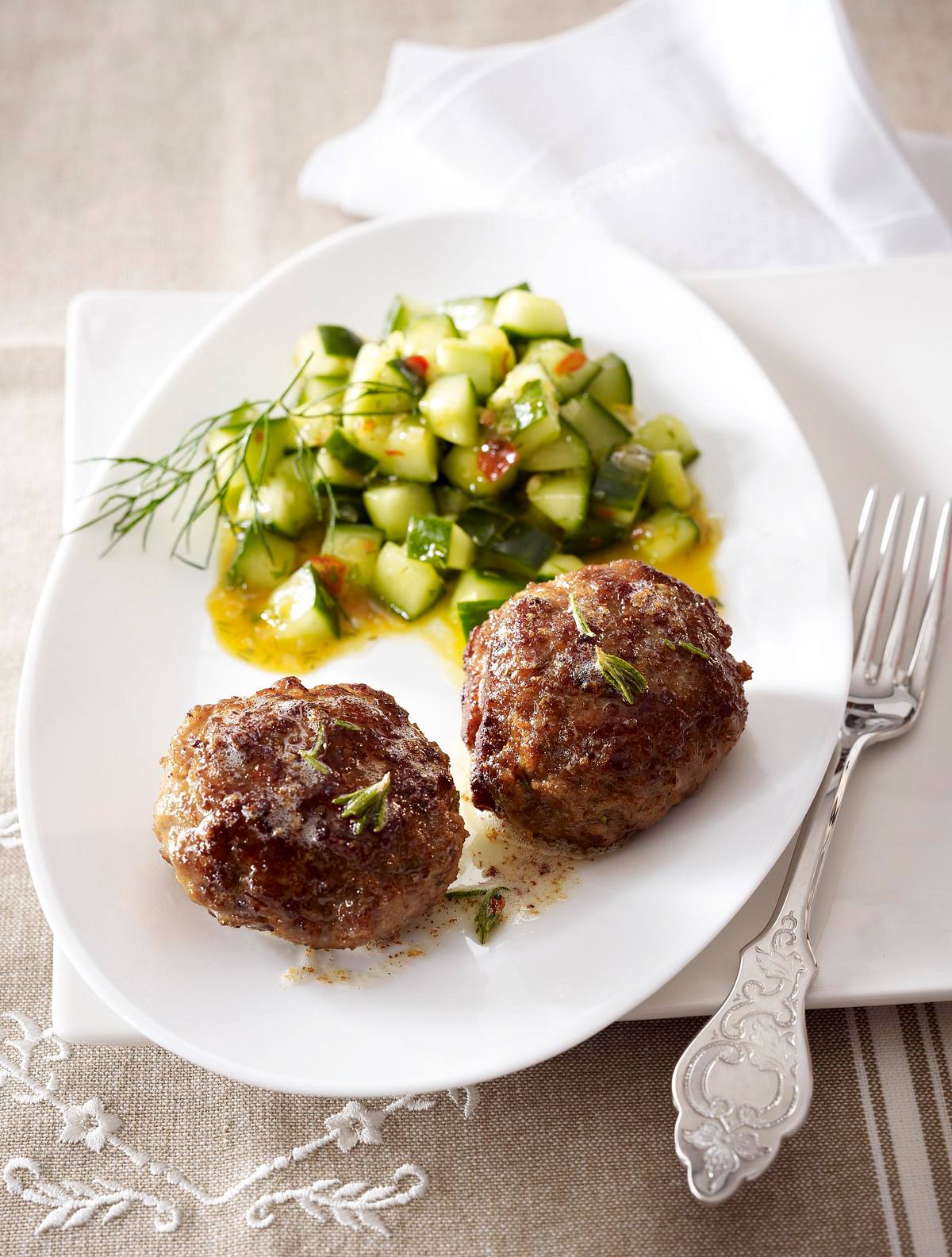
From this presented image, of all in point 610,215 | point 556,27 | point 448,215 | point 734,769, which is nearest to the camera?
point 734,769

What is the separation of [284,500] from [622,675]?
1655 mm

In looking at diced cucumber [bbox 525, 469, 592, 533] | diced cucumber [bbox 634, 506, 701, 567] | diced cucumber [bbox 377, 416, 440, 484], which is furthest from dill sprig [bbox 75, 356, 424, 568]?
diced cucumber [bbox 634, 506, 701, 567]

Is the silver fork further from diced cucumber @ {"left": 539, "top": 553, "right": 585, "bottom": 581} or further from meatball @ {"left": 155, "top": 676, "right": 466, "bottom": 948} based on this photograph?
diced cucumber @ {"left": 539, "top": 553, "right": 585, "bottom": 581}

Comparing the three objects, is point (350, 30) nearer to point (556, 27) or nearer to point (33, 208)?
point (556, 27)

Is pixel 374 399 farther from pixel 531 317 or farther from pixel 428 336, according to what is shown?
pixel 531 317

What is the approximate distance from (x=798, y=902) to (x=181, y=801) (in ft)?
5.61

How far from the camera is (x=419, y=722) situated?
3.94 meters

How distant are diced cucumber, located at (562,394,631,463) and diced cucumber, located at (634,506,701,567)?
12.7 inches

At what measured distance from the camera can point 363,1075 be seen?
295cm

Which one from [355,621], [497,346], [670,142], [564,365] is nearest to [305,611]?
[355,621]

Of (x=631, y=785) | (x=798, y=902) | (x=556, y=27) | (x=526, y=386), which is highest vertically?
(x=556, y=27)

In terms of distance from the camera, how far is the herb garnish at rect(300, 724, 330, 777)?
3029 millimetres

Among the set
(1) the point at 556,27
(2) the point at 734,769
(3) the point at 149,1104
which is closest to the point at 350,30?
(1) the point at 556,27

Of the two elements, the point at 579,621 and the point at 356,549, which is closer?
the point at 579,621
